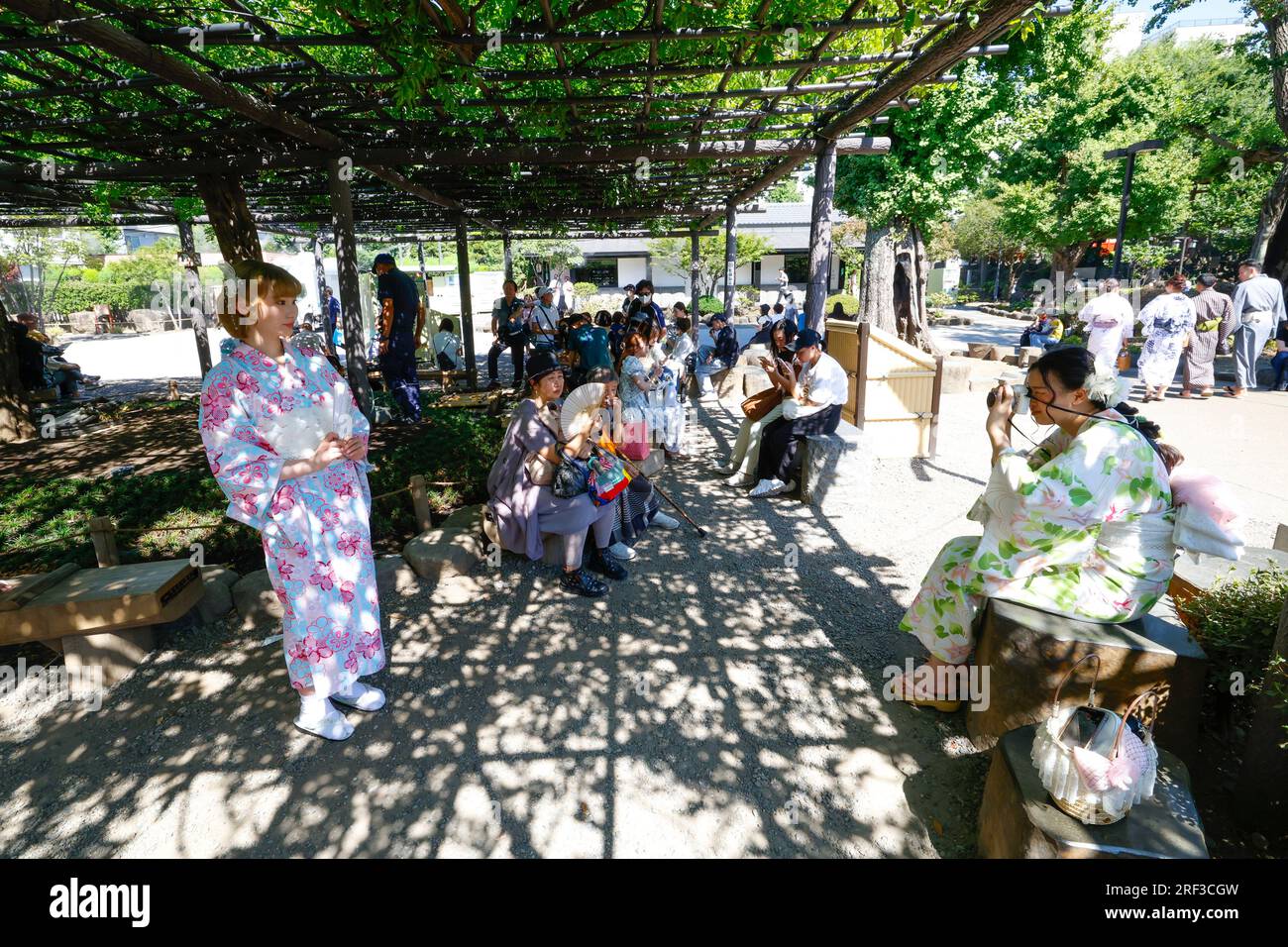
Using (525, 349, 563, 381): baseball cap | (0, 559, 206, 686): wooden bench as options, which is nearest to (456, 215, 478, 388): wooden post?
(525, 349, 563, 381): baseball cap

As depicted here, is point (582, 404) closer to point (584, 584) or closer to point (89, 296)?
point (584, 584)

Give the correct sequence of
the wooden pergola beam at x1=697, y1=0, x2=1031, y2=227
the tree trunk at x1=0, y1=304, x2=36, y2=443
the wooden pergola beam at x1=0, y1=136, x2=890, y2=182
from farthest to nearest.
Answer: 1. the tree trunk at x1=0, y1=304, x2=36, y2=443
2. the wooden pergola beam at x1=0, y1=136, x2=890, y2=182
3. the wooden pergola beam at x1=697, y1=0, x2=1031, y2=227

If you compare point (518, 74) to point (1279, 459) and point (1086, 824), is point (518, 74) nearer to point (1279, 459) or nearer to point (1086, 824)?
point (1086, 824)

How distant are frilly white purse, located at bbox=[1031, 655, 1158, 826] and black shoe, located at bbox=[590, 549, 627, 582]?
291cm

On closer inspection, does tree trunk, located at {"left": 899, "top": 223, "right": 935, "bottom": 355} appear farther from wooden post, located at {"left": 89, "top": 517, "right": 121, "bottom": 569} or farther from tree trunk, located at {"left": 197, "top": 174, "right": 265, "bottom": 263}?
wooden post, located at {"left": 89, "top": 517, "right": 121, "bottom": 569}

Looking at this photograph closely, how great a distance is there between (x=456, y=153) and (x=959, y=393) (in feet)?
27.6

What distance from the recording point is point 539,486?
4.27 meters

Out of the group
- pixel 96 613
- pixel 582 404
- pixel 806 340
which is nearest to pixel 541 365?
pixel 582 404

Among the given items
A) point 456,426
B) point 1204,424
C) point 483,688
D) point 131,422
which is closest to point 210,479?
point 456,426

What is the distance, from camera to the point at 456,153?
6.75 metres

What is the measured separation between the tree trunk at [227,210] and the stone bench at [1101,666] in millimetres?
8475

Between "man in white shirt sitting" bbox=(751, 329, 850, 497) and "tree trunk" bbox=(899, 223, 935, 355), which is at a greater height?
"tree trunk" bbox=(899, 223, 935, 355)

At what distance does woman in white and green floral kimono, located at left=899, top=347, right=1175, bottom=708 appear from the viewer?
103 inches
